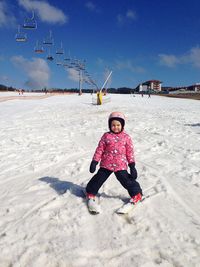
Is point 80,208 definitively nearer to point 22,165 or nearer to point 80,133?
point 22,165

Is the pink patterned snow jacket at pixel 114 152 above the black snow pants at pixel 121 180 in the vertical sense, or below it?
above

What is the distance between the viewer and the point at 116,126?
4141mm

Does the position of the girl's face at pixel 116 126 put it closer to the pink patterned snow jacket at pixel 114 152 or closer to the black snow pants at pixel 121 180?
the pink patterned snow jacket at pixel 114 152

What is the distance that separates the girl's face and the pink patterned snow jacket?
62 mm

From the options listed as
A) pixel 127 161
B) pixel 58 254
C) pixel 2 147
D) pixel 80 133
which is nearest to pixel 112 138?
pixel 127 161

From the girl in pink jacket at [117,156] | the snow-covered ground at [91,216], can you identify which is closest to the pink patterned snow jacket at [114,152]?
the girl in pink jacket at [117,156]

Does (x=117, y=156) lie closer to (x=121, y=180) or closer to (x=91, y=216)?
(x=121, y=180)

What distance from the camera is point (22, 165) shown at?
6.56 metres

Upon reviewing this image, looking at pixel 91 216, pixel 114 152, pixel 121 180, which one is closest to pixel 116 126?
pixel 114 152

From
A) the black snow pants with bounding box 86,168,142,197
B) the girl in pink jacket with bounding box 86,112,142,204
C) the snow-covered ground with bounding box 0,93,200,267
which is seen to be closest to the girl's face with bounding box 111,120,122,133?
the girl in pink jacket with bounding box 86,112,142,204

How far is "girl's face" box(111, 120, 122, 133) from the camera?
13.5ft

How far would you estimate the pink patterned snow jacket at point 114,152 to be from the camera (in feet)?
13.6

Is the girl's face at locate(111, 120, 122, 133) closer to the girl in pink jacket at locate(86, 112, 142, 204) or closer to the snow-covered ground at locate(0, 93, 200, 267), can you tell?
the girl in pink jacket at locate(86, 112, 142, 204)

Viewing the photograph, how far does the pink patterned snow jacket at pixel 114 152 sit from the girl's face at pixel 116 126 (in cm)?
6
